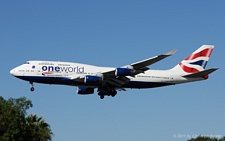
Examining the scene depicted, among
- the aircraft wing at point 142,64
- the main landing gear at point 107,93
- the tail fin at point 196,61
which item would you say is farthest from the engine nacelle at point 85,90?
the tail fin at point 196,61

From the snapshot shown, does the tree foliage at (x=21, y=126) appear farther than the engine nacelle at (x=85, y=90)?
No

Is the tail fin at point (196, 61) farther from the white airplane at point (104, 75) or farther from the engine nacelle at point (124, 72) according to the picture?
the engine nacelle at point (124, 72)

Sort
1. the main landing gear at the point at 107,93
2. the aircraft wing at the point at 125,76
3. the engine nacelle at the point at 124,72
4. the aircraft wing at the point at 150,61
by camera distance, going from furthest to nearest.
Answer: the main landing gear at the point at 107,93 → the engine nacelle at the point at 124,72 → the aircraft wing at the point at 125,76 → the aircraft wing at the point at 150,61

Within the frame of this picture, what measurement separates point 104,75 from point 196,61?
626 inches

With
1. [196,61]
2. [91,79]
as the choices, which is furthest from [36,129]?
[196,61]

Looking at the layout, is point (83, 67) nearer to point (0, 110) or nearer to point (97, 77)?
point (97, 77)

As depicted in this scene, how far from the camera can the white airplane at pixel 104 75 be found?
2181 inches

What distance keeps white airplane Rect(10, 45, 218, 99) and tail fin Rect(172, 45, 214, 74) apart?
0.16m

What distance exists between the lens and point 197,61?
6594 centimetres

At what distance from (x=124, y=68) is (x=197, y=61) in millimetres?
14953

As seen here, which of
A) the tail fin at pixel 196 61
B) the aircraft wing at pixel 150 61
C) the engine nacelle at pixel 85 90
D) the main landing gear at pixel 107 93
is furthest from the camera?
the tail fin at pixel 196 61

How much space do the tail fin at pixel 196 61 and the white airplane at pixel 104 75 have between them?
0.16 meters

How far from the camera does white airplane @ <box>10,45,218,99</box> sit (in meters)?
55.4

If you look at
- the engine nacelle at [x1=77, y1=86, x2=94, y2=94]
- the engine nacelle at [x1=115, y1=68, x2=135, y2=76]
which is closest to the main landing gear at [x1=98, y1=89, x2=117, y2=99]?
the engine nacelle at [x1=77, y1=86, x2=94, y2=94]
